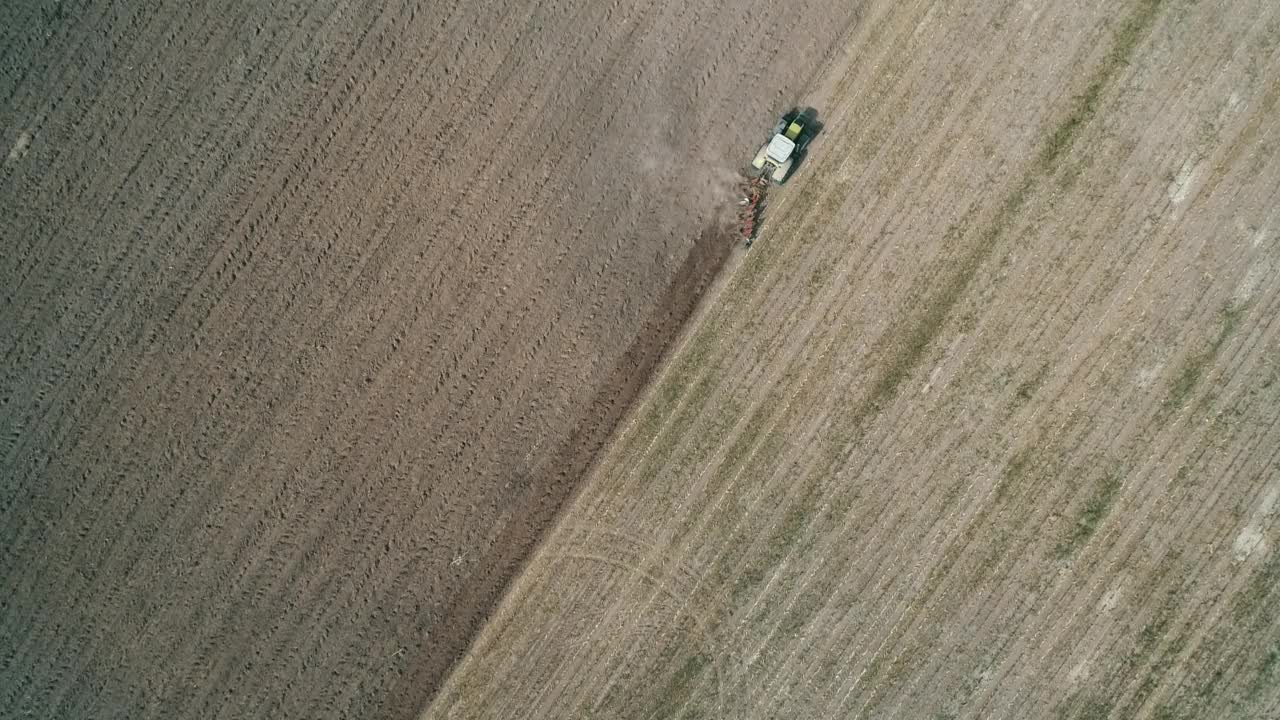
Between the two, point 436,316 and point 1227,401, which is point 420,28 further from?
point 1227,401

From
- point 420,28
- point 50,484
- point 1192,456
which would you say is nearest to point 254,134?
point 420,28

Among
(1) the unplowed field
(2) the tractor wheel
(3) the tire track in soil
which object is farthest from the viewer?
(3) the tire track in soil

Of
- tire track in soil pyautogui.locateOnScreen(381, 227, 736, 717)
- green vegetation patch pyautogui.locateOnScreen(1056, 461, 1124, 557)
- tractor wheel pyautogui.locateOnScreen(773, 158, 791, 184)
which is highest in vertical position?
tractor wheel pyautogui.locateOnScreen(773, 158, 791, 184)

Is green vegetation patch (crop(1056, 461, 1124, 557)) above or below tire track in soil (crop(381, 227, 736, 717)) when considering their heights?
above

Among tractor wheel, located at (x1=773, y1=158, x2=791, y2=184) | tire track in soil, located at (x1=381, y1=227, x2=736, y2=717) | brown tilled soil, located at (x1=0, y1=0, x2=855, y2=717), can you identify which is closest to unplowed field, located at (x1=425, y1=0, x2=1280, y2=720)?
tire track in soil, located at (x1=381, y1=227, x2=736, y2=717)

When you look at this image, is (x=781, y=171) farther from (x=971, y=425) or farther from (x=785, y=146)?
(x=971, y=425)

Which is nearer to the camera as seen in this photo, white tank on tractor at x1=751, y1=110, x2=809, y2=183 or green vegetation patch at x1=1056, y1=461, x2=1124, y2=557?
white tank on tractor at x1=751, y1=110, x2=809, y2=183

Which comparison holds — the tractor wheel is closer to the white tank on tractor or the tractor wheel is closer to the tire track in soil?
the white tank on tractor

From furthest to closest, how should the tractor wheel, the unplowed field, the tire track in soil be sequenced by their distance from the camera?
the tire track in soil → the unplowed field → the tractor wheel
